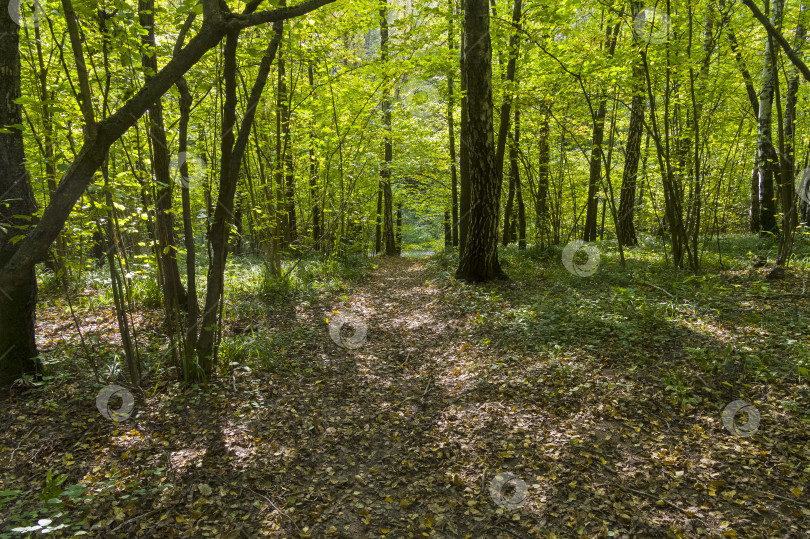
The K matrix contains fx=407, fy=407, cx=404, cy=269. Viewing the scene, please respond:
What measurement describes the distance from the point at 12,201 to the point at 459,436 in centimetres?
516

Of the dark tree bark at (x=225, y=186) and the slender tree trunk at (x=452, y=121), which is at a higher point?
the slender tree trunk at (x=452, y=121)

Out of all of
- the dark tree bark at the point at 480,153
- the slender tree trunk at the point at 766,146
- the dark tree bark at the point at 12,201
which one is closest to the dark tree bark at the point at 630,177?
the slender tree trunk at the point at 766,146

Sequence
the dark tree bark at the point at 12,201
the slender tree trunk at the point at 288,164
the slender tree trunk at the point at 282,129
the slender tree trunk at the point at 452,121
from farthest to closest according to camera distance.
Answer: the slender tree trunk at the point at 452,121 < the slender tree trunk at the point at 288,164 < the slender tree trunk at the point at 282,129 < the dark tree bark at the point at 12,201

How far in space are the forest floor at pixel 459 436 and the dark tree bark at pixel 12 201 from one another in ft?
1.21

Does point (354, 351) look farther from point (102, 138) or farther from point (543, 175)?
point (543, 175)

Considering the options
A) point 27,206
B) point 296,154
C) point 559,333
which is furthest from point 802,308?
point 296,154

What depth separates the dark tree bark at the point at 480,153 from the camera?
24.2ft

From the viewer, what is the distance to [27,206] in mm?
4352

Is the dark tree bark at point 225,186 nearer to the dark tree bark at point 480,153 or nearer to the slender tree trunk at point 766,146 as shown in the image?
the dark tree bark at point 480,153

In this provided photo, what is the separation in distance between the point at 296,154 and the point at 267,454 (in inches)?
332

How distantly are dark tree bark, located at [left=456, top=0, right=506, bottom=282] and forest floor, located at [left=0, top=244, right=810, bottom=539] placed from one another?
2322 mm

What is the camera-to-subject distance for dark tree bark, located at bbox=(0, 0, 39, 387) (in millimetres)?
4152

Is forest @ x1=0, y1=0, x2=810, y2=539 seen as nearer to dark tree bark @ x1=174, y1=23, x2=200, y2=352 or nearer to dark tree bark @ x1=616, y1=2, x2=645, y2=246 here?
dark tree bark @ x1=174, y1=23, x2=200, y2=352

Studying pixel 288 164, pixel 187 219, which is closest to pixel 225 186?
pixel 187 219
